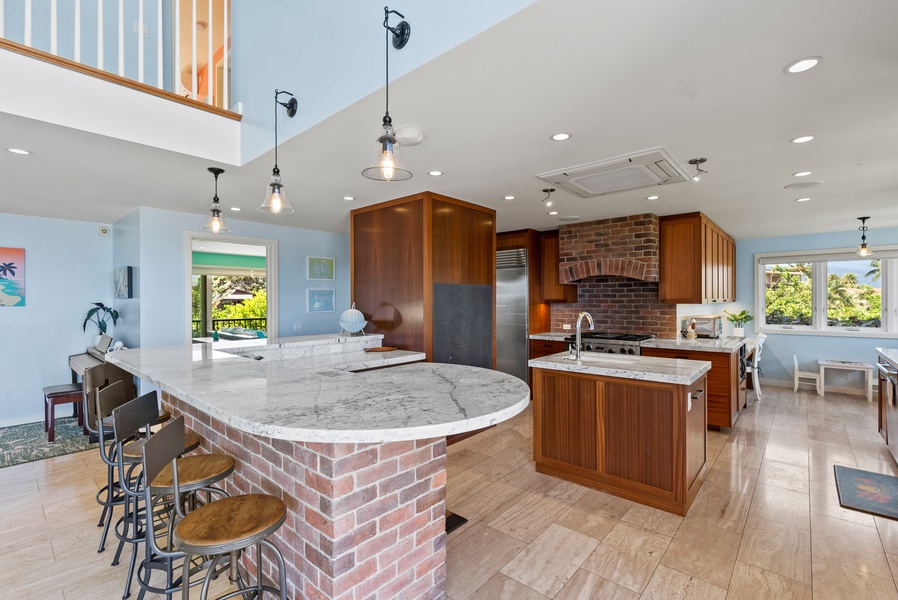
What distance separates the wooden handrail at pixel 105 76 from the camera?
2.04m

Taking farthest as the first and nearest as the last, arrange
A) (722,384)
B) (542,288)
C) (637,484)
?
(542,288) < (722,384) < (637,484)

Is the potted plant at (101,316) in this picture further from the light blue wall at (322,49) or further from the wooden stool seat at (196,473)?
the wooden stool seat at (196,473)

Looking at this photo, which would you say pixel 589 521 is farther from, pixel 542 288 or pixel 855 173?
pixel 542 288

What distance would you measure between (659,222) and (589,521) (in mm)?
3523

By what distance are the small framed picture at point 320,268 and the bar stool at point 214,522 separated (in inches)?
161

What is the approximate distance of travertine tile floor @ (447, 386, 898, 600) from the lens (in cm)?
195

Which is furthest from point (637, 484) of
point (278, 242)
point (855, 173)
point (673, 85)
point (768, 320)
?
point (768, 320)

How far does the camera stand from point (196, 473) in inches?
70.8

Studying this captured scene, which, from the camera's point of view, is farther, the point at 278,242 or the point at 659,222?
the point at 278,242

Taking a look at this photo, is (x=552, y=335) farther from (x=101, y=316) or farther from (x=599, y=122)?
(x=101, y=316)

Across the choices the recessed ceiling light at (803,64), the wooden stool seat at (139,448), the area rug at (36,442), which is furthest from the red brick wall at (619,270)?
the area rug at (36,442)

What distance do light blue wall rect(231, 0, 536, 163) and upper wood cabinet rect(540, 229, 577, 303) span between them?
12.1ft

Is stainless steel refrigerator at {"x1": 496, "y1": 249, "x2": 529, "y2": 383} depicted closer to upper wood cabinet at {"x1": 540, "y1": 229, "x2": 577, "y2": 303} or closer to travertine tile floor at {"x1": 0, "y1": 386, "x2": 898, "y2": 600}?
upper wood cabinet at {"x1": 540, "y1": 229, "x2": 577, "y2": 303}

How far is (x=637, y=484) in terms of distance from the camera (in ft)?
9.05
